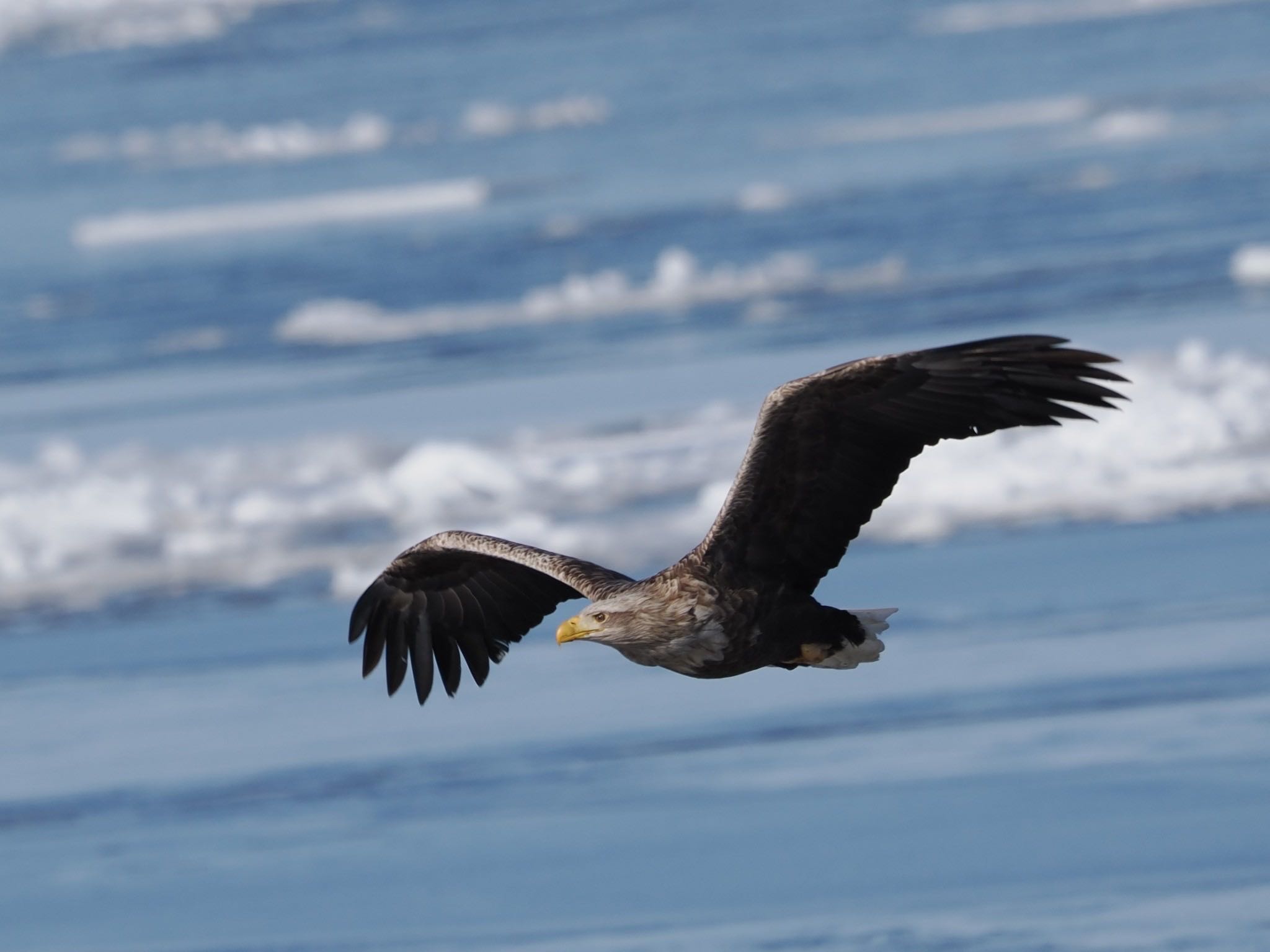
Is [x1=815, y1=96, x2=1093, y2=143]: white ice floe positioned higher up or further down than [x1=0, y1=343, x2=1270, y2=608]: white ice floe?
higher up

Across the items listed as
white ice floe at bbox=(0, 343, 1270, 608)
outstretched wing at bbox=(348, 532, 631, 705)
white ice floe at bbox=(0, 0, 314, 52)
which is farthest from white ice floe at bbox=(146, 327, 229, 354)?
white ice floe at bbox=(0, 0, 314, 52)

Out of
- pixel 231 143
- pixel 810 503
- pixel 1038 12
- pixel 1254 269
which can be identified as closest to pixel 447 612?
pixel 810 503

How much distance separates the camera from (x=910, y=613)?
417 inches

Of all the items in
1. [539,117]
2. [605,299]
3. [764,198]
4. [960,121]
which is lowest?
[605,299]

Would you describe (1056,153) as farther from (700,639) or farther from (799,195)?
(700,639)

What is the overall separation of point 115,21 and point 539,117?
13.9 metres

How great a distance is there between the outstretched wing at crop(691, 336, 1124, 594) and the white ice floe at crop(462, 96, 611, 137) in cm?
1817

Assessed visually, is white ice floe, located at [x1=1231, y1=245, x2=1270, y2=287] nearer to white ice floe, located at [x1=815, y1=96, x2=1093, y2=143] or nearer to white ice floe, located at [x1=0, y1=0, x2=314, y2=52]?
white ice floe, located at [x1=815, y1=96, x2=1093, y2=143]

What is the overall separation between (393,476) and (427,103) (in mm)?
16226

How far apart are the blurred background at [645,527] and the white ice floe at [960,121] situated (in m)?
0.09

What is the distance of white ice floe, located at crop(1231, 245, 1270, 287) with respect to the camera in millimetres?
15352

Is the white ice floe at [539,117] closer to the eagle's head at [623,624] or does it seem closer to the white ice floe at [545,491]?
the white ice floe at [545,491]

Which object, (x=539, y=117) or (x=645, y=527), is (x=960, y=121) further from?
(x=645, y=527)

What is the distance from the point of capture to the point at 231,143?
2753 cm
